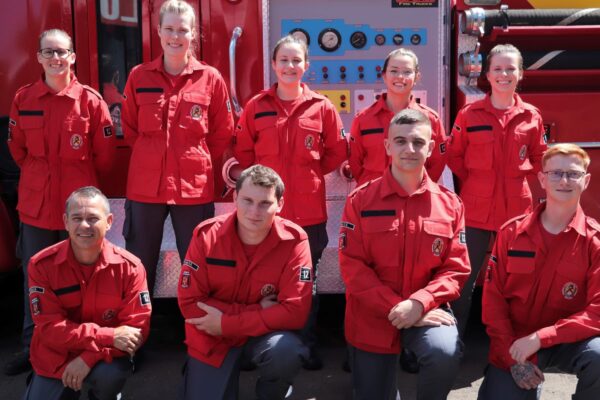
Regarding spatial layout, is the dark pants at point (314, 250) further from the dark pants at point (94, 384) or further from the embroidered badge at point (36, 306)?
the embroidered badge at point (36, 306)

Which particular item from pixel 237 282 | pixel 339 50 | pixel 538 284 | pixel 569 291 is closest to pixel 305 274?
pixel 237 282

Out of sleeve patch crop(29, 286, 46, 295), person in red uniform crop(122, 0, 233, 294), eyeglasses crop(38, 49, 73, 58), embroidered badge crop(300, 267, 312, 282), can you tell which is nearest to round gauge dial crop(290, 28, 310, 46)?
person in red uniform crop(122, 0, 233, 294)

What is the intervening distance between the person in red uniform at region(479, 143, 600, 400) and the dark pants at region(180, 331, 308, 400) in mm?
781

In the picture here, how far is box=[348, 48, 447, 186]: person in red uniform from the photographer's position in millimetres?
3604

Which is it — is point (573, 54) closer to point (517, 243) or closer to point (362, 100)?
point (362, 100)

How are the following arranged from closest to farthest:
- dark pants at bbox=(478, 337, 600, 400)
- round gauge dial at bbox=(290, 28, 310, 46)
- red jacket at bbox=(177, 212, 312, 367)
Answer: dark pants at bbox=(478, 337, 600, 400) < red jacket at bbox=(177, 212, 312, 367) < round gauge dial at bbox=(290, 28, 310, 46)

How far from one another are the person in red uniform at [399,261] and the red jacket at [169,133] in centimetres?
94

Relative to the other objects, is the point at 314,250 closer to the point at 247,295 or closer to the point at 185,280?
the point at 247,295

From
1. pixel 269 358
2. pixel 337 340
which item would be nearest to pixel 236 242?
pixel 269 358

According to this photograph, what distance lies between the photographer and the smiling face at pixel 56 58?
A: 3.54 meters

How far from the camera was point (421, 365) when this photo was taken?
2854 mm

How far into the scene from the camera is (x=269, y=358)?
291 centimetres

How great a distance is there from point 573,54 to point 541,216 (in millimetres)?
1335

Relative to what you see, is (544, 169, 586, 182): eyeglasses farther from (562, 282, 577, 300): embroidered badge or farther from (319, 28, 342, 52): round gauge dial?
(319, 28, 342, 52): round gauge dial
